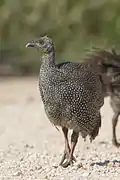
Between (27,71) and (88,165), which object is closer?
(88,165)

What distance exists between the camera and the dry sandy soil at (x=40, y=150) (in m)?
9.03

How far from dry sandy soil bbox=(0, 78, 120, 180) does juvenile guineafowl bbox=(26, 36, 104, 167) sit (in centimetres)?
49

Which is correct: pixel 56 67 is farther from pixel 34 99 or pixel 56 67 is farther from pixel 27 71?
pixel 27 71

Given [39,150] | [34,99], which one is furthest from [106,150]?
[34,99]

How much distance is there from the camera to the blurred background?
21.4 meters

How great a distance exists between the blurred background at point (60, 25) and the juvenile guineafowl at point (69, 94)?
1012 cm

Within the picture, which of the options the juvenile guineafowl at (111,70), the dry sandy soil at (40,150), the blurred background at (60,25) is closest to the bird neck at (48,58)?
the dry sandy soil at (40,150)

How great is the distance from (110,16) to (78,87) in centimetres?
1219

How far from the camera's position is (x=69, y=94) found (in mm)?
9398

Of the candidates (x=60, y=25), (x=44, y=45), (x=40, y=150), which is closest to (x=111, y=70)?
(x=40, y=150)

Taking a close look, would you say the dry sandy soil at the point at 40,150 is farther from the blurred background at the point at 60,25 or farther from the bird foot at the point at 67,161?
the blurred background at the point at 60,25

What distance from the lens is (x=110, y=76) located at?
11.9 metres

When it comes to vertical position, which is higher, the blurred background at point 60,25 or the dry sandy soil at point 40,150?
the blurred background at point 60,25

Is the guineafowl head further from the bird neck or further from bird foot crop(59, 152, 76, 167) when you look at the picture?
bird foot crop(59, 152, 76, 167)
